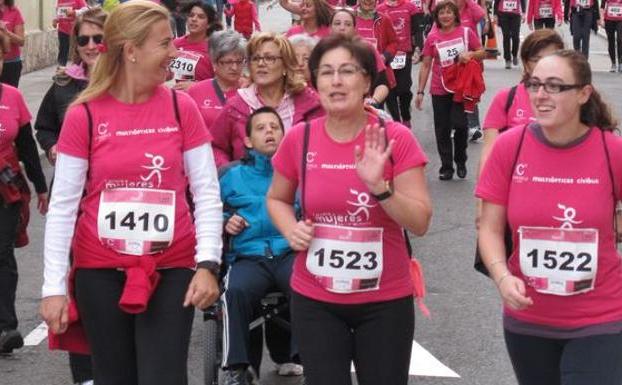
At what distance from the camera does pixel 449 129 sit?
13.2 metres

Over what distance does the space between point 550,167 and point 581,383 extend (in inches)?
27.6

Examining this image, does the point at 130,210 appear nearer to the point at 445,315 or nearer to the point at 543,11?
the point at 445,315

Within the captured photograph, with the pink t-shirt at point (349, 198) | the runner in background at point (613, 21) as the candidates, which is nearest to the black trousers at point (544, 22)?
the runner in background at point (613, 21)

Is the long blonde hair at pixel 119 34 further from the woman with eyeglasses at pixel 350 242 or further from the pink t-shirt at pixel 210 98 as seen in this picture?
the pink t-shirt at pixel 210 98

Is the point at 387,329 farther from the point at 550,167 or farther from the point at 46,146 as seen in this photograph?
the point at 46,146

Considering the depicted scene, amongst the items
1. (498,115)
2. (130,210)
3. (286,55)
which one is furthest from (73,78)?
(130,210)

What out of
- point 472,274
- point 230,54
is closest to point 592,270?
point 230,54

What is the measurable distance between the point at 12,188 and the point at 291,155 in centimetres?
265

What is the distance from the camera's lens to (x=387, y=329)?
Result: 4625 millimetres

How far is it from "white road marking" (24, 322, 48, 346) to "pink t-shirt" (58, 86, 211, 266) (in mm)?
2999

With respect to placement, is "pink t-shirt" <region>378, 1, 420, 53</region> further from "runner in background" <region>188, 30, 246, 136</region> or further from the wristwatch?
the wristwatch

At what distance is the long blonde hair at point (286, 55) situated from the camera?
731 cm

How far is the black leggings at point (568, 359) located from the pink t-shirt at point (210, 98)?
11.6ft

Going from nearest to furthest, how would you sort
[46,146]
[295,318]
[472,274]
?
[295,318], [46,146], [472,274]
